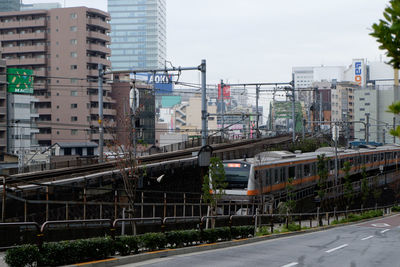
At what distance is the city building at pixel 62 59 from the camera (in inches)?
3514

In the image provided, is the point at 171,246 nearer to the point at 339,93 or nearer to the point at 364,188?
the point at 364,188

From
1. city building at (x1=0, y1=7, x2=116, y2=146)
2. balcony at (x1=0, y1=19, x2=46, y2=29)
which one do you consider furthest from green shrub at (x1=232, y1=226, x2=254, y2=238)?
balcony at (x1=0, y1=19, x2=46, y2=29)

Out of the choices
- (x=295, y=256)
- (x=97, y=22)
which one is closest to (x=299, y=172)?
(x=295, y=256)

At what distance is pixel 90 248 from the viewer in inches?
496

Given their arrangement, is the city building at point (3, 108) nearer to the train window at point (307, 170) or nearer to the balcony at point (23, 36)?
the balcony at point (23, 36)

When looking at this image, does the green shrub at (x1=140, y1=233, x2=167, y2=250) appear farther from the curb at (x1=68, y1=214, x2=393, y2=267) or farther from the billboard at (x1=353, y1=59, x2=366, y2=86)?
the billboard at (x1=353, y1=59, x2=366, y2=86)

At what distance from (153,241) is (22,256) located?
4.81m

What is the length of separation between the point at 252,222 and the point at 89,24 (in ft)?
225

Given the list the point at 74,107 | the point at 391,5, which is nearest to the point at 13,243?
the point at 391,5

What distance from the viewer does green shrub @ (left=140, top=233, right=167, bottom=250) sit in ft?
48.7

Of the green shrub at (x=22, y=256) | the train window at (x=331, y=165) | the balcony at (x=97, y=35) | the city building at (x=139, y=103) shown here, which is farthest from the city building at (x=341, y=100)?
the green shrub at (x=22, y=256)

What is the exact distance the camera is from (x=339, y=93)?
538 ft

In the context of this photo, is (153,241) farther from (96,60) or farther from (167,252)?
(96,60)

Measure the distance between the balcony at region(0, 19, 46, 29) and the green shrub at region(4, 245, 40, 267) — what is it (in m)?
A: 85.8
